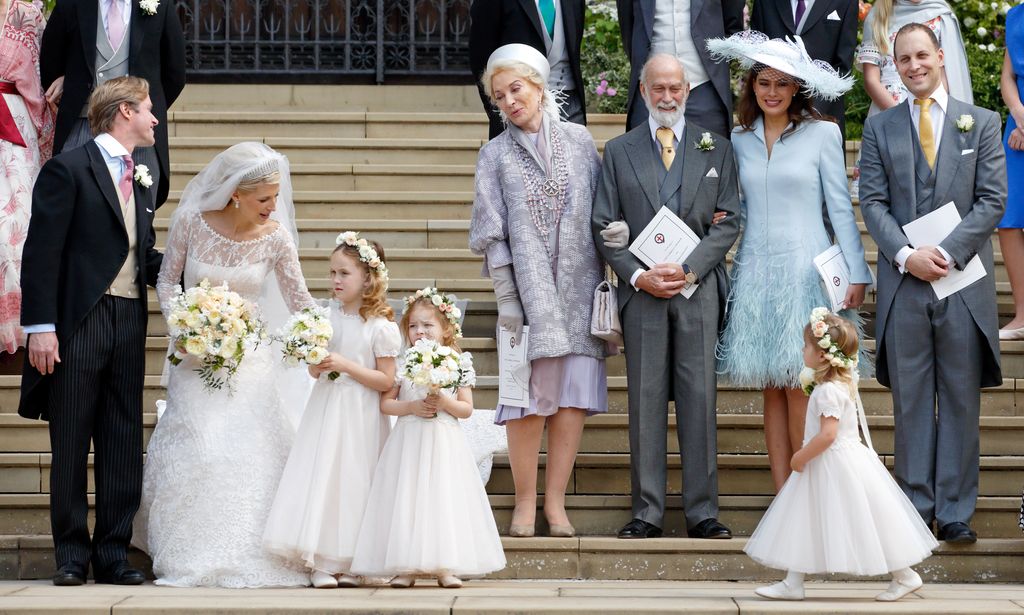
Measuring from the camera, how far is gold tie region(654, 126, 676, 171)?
7.00 meters

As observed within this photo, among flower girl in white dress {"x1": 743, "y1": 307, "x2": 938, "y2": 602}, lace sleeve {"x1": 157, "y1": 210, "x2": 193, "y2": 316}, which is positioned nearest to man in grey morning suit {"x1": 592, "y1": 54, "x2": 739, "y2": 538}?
flower girl in white dress {"x1": 743, "y1": 307, "x2": 938, "y2": 602}

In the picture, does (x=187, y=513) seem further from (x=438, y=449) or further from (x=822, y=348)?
(x=822, y=348)

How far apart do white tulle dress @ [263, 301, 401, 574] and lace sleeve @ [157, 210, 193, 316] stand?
27.2 inches

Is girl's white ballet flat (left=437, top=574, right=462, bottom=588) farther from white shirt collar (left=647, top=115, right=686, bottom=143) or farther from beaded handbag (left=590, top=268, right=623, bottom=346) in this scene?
white shirt collar (left=647, top=115, right=686, bottom=143)

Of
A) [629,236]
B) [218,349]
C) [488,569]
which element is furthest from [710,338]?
[218,349]

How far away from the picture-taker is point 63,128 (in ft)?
25.6

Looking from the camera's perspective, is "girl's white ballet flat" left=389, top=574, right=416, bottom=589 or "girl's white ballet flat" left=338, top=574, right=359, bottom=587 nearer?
"girl's white ballet flat" left=389, top=574, right=416, bottom=589

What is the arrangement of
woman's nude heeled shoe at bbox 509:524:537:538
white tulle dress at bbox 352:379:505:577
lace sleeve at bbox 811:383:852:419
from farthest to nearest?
woman's nude heeled shoe at bbox 509:524:537:538
white tulle dress at bbox 352:379:505:577
lace sleeve at bbox 811:383:852:419

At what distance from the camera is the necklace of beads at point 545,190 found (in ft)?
22.8

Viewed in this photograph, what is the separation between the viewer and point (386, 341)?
20.9 feet

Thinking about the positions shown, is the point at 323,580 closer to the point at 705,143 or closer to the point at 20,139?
the point at 705,143

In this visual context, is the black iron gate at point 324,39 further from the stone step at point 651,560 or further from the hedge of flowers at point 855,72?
the stone step at point 651,560

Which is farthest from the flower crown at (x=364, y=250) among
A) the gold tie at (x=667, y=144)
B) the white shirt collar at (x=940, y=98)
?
the white shirt collar at (x=940, y=98)

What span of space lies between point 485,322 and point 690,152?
6.25 feet
